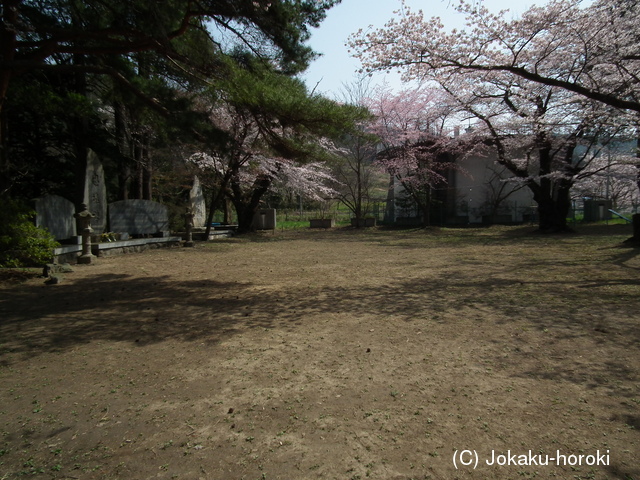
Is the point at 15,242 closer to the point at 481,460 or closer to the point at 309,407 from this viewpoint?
the point at 309,407

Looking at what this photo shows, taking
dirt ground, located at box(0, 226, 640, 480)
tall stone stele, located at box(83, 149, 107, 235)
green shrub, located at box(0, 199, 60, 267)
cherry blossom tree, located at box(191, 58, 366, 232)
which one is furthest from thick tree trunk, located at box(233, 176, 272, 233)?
dirt ground, located at box(0, 226, 640, 480)

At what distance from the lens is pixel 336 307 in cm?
520

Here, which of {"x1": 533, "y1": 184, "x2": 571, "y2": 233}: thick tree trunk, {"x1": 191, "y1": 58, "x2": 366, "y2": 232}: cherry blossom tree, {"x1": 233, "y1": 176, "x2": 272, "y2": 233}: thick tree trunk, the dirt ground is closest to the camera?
the dirt ground

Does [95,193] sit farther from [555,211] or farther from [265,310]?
[555,211]

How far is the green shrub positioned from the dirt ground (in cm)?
90

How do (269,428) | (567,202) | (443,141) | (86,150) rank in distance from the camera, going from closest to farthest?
(269,428), (86,150), (567,202), (443,141)

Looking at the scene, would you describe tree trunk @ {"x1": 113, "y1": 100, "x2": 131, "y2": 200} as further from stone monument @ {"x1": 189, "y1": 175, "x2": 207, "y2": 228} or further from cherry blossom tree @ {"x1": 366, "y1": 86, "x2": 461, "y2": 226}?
cherry blossom tree @ {"x1": 366, "y1": 86, "x2": 461, "y2": 226}

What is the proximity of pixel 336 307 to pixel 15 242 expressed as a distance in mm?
5680

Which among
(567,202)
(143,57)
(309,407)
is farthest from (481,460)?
(567,202)

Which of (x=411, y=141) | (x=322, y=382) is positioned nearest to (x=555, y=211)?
(x=411, y=141)

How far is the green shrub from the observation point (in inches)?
269

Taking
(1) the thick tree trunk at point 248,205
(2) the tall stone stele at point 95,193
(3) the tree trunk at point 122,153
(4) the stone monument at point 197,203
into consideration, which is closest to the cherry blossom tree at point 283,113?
(2) the tall stone stele at point 95,193

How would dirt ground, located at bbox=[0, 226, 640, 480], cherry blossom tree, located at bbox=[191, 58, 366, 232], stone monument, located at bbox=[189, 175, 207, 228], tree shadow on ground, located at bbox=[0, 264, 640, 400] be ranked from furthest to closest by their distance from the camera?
stone monument, located at bbox=[189, 175, 207, 228] → cherry blossom tree, located at bbox=[191, 58, 366, 232] → tree shadow on ground, located at bbox=[0, 264, 640, 400] → dirt ground, located at bbox=[0, 226, 640, 480]

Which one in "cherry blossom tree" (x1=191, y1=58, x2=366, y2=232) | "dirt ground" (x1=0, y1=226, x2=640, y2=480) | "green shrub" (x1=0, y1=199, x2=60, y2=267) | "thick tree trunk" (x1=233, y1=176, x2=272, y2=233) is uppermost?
"cherry blossom tree" (x1=191, y1=58, x2=366, y2=232)
